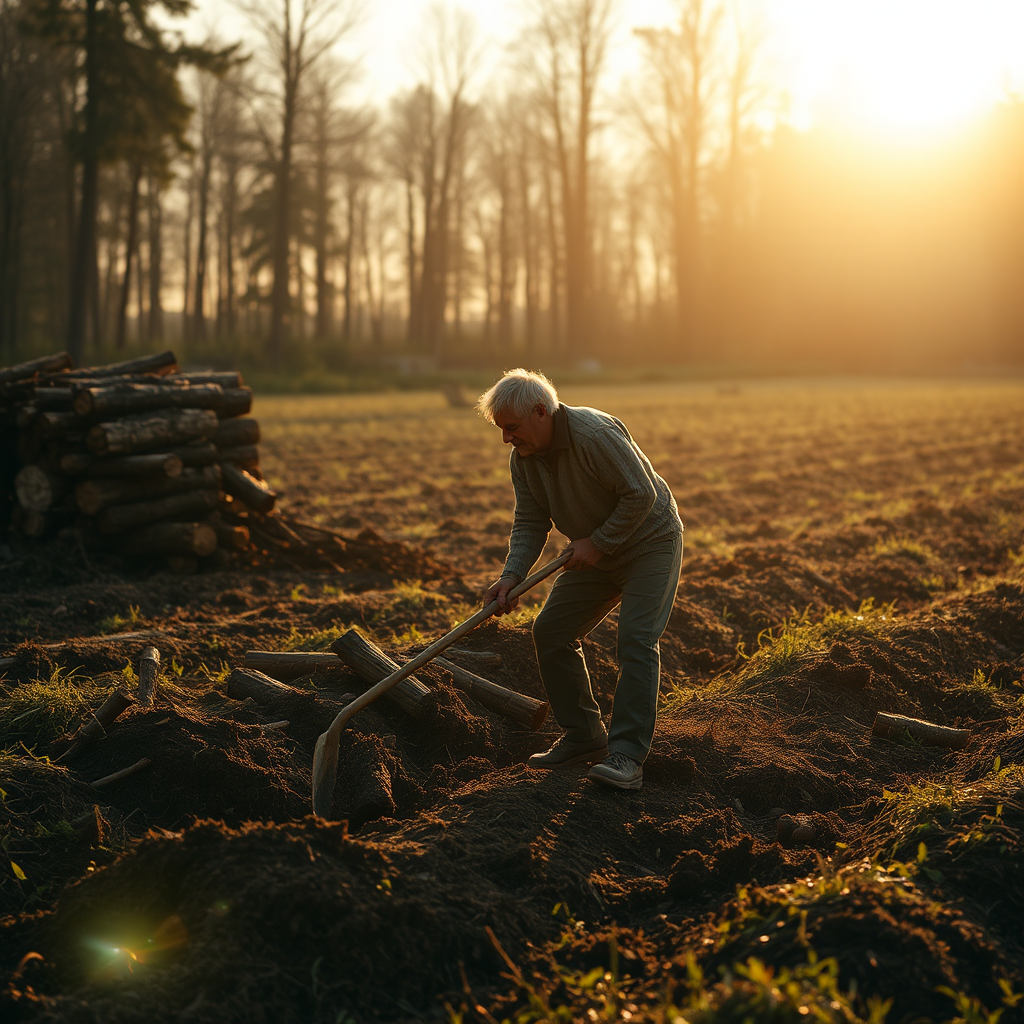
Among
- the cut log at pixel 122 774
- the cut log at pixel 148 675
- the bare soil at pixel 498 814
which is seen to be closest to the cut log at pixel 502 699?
the bare soil at pixel 498 814

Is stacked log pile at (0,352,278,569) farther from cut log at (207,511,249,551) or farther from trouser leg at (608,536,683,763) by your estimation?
trouser leg at (608,536,683,763)

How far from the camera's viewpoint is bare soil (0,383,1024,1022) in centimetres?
286

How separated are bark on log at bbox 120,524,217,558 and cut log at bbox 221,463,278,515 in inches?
22.4

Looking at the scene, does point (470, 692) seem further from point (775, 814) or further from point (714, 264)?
point (714, 264)

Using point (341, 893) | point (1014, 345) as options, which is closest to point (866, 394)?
point (1014, 345)

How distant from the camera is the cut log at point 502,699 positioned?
16.0ft

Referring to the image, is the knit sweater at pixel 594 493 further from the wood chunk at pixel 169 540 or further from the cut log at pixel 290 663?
the wood chunk at pixel 169 540

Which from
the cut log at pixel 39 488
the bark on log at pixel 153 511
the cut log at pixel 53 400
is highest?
the cut log at pixel 53 400

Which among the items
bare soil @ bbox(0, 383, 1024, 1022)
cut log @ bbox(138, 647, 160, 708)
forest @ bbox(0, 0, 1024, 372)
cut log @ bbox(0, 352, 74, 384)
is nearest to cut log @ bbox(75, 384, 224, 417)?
cut log @ bbox(0, 352, 74, 384)

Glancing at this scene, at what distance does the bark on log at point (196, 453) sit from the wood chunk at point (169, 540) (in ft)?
1.74

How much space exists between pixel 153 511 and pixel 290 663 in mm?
3175

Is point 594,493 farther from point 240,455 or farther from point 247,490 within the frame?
point 240,455

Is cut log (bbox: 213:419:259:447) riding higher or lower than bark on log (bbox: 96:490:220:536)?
higher

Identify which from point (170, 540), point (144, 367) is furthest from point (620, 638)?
point (144, 367)
